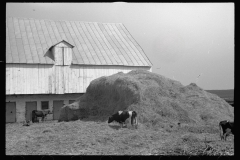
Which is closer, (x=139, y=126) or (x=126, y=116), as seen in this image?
(x=139, y=126)

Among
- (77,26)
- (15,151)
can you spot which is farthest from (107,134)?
(77,26)

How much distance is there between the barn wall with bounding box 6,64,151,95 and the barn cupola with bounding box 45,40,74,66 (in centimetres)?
42

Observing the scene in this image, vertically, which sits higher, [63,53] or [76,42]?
[76,42]

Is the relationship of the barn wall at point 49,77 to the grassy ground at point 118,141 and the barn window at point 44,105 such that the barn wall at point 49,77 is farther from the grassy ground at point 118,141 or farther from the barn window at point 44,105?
the grassy ground at point 118,141

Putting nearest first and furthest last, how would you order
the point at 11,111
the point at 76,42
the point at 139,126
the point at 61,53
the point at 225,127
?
the point at 225,127 < the point at 139,126 < the point at 11,111 < the point at 61,53 < the point at 76,42

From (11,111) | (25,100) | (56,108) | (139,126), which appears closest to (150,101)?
(139,126)

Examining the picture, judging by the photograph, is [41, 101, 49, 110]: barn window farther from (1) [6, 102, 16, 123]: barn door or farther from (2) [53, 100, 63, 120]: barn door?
(1) [6, 102, 16, 123]: barn door

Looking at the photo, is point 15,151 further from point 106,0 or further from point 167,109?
point 167,109

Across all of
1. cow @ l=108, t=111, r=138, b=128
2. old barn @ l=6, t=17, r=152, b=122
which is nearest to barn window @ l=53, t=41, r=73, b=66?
old barn @ l=6, t=17, r=152, b=122

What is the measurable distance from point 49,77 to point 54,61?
4.75 feet

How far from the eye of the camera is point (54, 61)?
24500mm

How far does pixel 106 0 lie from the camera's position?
5273 mm

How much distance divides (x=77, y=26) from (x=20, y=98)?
401 inches

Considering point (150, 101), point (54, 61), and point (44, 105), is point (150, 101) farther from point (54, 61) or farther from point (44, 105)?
point (54, 61)
